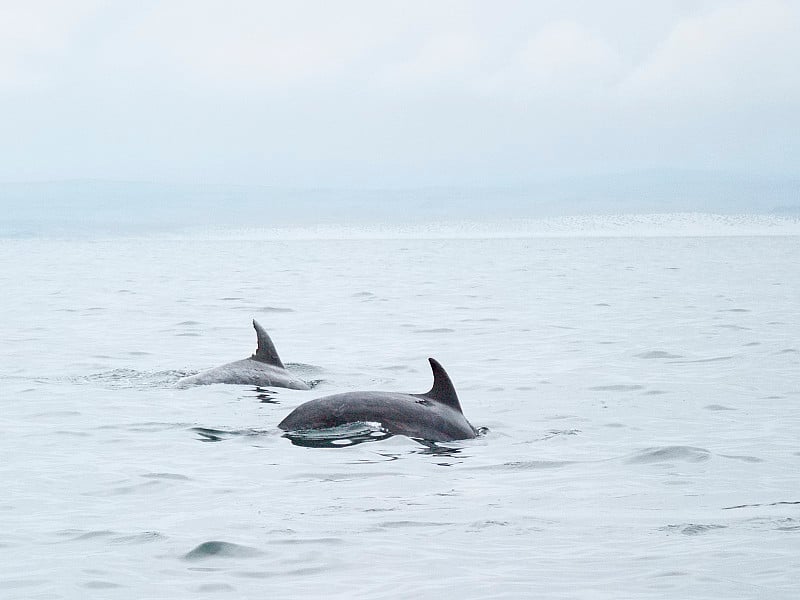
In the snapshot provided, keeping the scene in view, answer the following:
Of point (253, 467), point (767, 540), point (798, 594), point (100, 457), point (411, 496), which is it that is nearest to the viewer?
point (798, 594)

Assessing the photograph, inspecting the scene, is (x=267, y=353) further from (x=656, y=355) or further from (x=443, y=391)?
(x=656, y=355)

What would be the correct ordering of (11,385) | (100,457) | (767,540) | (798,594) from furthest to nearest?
(11,385) < (100,457) < (767,540) < (798,594)

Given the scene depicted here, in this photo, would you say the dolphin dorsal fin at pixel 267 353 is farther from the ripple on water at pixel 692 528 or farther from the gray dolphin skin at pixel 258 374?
the ripple on water at pixel 692 528

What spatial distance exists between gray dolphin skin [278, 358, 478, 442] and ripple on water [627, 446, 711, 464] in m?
1.51

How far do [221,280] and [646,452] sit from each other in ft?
118

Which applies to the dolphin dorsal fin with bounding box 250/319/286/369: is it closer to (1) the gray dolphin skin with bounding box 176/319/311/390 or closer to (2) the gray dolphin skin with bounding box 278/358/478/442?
(1) the gray dolphin skin with bounding box 176/319/311/390

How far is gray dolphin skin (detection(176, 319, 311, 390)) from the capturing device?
1452 centimetres

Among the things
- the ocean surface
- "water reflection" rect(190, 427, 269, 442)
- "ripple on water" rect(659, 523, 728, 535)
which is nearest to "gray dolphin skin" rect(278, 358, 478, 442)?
the ocean surface

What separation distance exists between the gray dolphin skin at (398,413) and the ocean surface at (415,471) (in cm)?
21

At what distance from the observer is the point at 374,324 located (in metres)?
25.5

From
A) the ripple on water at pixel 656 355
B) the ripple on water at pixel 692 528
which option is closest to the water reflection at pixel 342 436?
the ripple on water at pixel 692 528

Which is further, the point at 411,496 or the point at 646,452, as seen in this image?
the point at 646,452

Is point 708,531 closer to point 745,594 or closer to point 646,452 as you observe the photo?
point 745,594

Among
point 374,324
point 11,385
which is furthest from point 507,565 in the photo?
point 374,324
